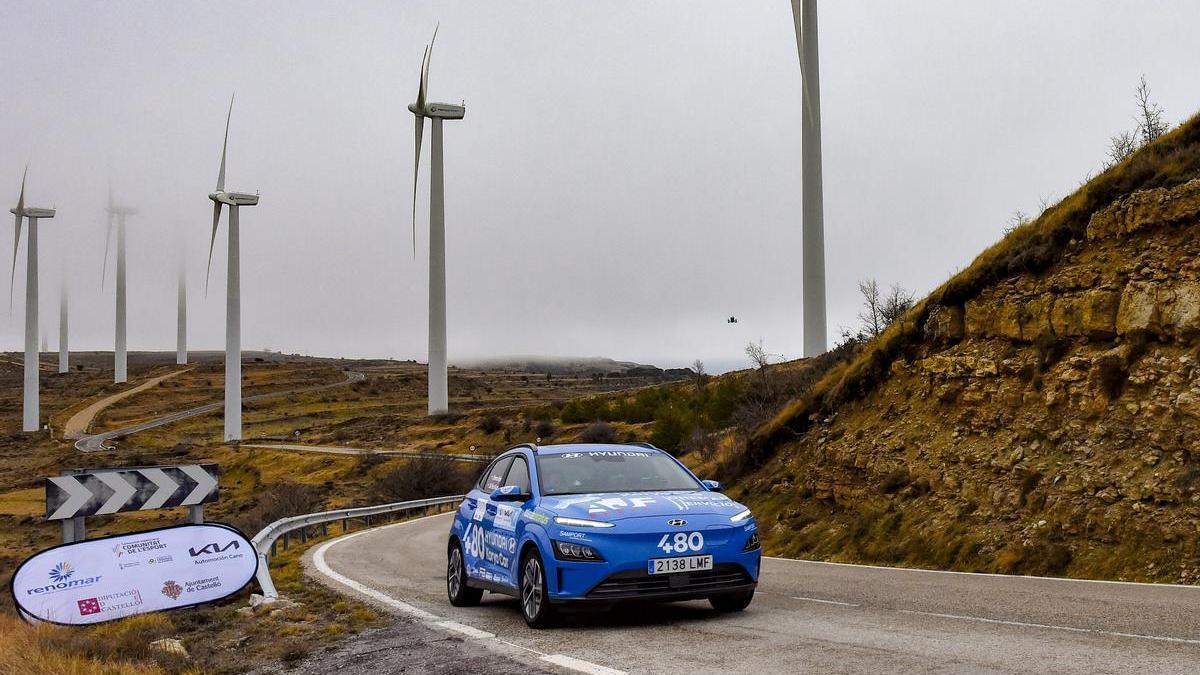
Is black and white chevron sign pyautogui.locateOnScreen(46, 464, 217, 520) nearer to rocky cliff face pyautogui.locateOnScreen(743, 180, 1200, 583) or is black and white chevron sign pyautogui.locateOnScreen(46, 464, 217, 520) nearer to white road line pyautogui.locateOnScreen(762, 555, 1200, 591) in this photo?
white road line pyautogui.locateOnScreen(762, 555, 1200, 591)

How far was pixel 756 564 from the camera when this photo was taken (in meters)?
9.66

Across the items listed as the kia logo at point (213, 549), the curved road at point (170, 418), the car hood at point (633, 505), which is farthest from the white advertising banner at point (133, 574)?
the curved road at point (170, 418)

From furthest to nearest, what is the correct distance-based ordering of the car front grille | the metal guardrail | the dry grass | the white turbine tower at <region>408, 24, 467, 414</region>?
the white turbine tower at <region>408, 24, 467, 414</region> < the metal guardrail < the car front grille < the dry grass

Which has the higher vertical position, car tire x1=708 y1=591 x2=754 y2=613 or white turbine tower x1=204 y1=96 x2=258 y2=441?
white turbine tower x1=204 y1=96 x2=258 y2=441

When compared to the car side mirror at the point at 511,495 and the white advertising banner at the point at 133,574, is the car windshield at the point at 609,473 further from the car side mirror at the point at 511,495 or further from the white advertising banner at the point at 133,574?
the white advertising banner at the point at 133,574

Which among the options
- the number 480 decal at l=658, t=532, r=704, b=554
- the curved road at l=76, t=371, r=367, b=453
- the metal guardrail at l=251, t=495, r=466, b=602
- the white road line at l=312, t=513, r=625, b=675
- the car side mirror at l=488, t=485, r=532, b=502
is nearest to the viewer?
the white road line at l=312, t=513, r=625, b=675

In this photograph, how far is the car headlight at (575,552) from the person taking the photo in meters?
9.02

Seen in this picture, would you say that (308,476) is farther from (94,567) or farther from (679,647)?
(679,647)

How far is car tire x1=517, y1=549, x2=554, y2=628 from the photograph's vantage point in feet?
30.6

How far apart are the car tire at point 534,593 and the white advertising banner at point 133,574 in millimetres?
3930

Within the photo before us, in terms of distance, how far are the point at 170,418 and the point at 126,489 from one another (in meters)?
105

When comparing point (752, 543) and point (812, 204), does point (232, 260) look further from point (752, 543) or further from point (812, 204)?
point (752, 543)

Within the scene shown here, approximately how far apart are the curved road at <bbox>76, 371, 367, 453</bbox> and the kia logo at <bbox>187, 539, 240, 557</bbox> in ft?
254

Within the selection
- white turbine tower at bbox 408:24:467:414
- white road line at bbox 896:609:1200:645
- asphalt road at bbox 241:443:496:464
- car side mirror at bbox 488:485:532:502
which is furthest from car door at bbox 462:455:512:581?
white turbine tower at bbox 408:24:467:414
